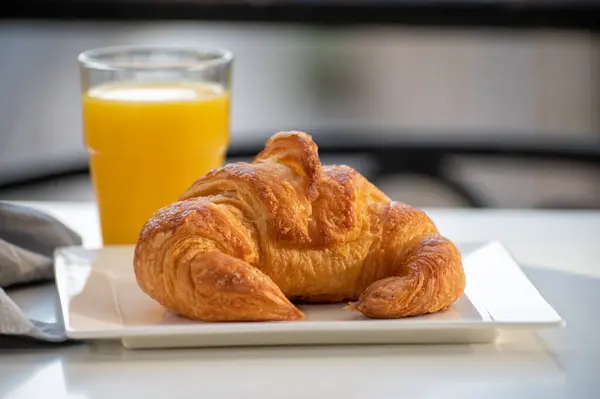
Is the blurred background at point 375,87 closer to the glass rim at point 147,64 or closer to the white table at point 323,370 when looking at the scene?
the glass rim at point 147,64

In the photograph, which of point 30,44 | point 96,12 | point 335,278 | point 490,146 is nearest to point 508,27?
point 490,146

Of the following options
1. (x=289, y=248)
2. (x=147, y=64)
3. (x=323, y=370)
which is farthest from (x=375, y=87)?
(x=323, y=370)

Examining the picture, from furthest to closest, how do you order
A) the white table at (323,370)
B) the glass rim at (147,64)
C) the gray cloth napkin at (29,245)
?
the glass rim at (147,64), the gray cloth napkin at (29,245), the white table at (323,370)

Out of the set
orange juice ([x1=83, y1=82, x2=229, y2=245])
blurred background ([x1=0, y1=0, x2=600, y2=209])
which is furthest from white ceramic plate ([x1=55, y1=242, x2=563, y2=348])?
blurred background ([x1=0, y1=0, x2=600, y2=209])

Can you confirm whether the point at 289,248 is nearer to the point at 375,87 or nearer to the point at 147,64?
the point at 147,64

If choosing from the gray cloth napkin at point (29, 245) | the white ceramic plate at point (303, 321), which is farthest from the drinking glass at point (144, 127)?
the white ceramic plate at point (303, 321)
